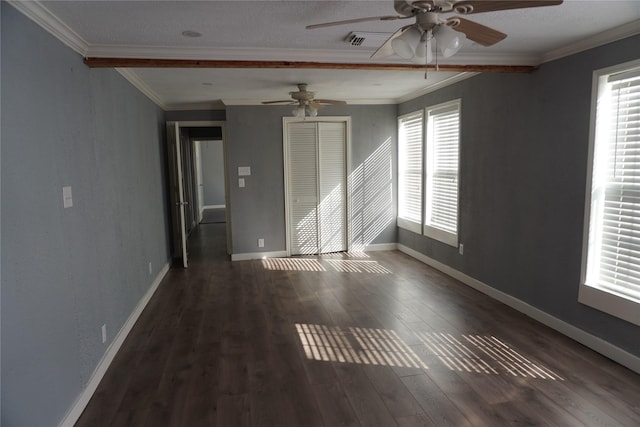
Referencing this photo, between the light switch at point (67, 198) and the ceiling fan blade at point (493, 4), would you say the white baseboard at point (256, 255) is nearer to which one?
the light switch at point (67, 198)

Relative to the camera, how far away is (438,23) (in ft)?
6.09

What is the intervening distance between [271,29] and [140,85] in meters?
2.38

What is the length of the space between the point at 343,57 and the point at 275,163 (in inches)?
117

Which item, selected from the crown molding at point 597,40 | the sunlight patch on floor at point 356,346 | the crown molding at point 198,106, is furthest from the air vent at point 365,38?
the crown molding at point 198,106

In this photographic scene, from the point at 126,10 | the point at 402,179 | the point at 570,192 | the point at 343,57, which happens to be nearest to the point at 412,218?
the point at 402,179

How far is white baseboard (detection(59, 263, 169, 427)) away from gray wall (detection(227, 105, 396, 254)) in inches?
81.4

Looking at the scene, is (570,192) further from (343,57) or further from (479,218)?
(343,57)

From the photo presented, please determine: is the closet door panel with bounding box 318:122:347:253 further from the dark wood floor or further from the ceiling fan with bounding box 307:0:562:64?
the ceiling fan with bounding box 307:0:562:64

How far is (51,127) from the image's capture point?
218cm

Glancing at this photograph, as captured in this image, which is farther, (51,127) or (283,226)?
(283,226)

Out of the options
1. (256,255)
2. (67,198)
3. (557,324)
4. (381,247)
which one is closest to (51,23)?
(67,198)

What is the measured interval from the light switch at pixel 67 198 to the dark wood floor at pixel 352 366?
1243 millimetres

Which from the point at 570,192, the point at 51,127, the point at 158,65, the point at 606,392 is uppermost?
the point at 158,65

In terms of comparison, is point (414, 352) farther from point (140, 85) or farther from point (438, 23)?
point (140, 85)
